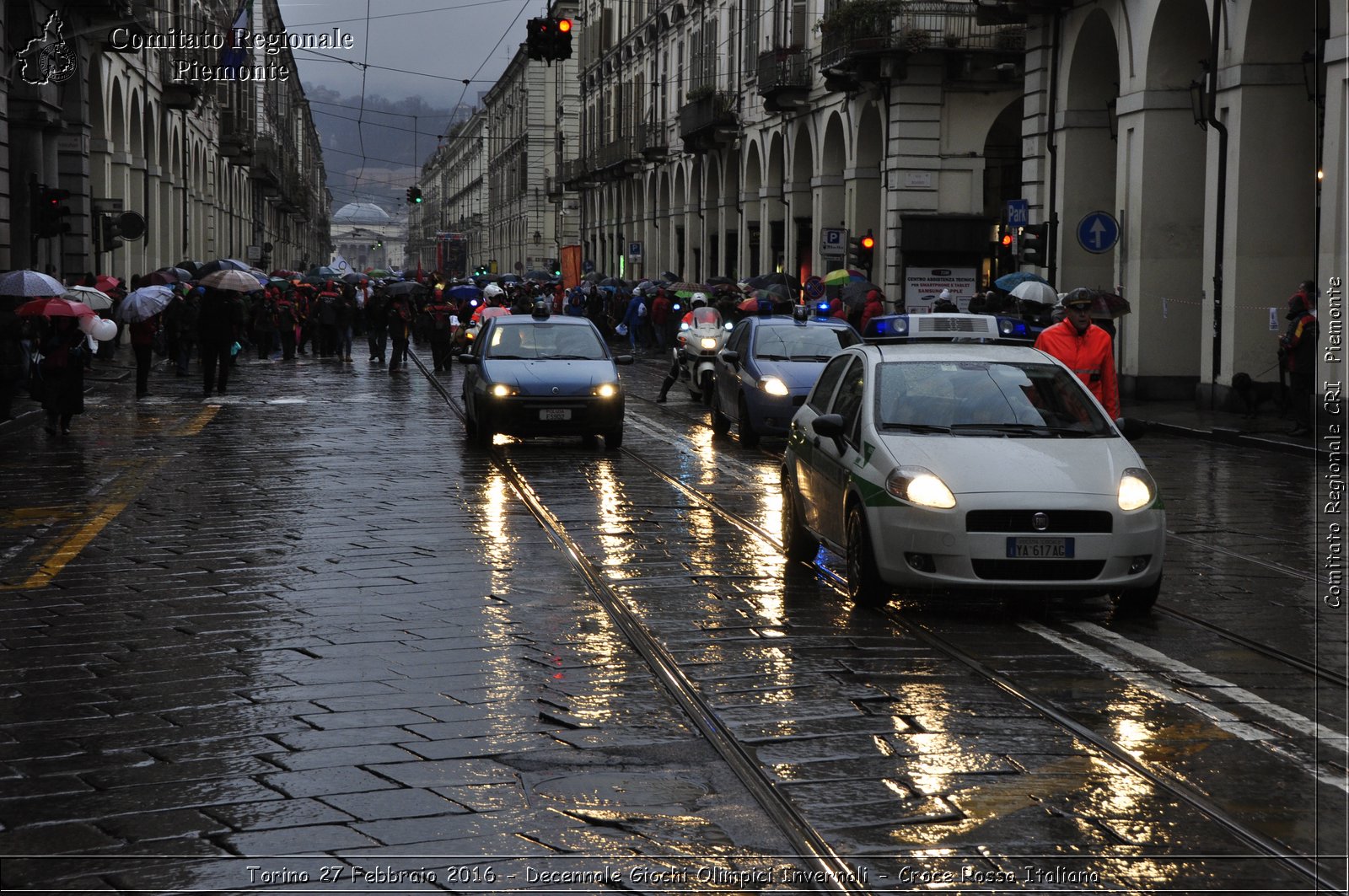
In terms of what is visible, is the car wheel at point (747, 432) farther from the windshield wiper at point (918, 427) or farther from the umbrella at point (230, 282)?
the umbrella at point (230, 282)

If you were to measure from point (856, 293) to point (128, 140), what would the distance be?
1832 cm

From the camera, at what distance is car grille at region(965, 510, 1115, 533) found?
26.5ft

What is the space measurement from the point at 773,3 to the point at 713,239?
11.7 meters

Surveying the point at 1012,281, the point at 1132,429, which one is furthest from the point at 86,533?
the point at 1012,281

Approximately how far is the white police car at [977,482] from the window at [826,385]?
0.31m

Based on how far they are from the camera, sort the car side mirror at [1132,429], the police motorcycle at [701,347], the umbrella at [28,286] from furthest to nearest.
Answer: the police motorcycle at [701,347] → the umbrella at [28,286] → the car side mirror at [1132,429]

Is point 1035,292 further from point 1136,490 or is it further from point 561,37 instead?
point 1136,490

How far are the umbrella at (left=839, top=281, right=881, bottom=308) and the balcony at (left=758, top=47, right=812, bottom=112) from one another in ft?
33.1

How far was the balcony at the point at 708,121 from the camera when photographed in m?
47.2

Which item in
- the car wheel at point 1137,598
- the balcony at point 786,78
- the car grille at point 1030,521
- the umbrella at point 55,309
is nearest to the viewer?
the car grille at point 1030,521

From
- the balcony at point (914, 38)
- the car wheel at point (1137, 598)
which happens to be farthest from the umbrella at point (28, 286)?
the balcony at point (914, 38)

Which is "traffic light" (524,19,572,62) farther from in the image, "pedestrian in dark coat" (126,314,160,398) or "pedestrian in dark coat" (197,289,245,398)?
"pedestrian in dark coat" (126,314,160,398)

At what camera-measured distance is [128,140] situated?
3941 centimetres

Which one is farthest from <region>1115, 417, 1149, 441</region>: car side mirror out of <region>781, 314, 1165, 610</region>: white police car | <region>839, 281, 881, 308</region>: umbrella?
<region>839, 281, 881, 308</region>: umbrella
